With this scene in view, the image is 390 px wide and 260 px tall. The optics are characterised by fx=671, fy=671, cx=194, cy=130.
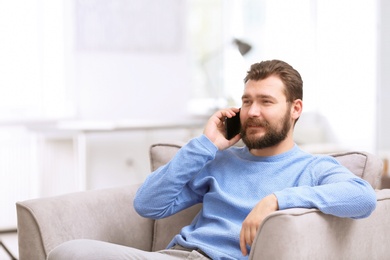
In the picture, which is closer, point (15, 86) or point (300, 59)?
point (15, 86)

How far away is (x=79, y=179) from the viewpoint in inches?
163

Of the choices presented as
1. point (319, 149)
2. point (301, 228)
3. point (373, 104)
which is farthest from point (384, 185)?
point (301, 228)

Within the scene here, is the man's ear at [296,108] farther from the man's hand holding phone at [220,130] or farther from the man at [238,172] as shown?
the man's hand holding phone at [220,130]

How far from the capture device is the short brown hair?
2.05m

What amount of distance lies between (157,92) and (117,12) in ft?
2.12

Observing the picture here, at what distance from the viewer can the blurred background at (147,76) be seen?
4316mm

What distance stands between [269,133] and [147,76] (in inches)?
113

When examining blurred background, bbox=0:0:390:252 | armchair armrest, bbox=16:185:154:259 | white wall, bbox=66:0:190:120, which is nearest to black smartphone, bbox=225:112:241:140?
armchair armrest, bbox=16:185:154:259

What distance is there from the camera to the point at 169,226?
2260 millimetres

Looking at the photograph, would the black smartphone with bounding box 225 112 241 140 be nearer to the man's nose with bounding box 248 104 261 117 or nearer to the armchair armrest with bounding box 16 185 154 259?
the man's nose with bounding box 248 104 261 117

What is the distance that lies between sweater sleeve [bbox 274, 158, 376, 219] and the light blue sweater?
7 centimetres

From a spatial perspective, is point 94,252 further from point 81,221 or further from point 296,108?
point 296,108

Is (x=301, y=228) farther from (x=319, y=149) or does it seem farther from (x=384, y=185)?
(x=319, y=149)

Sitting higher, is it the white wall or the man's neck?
the white wall
